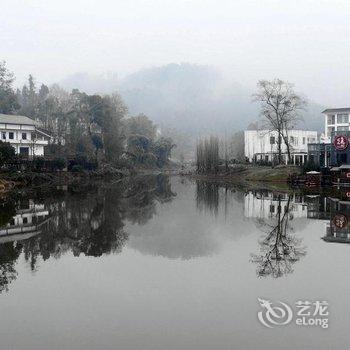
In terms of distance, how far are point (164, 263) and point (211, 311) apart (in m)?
4.63

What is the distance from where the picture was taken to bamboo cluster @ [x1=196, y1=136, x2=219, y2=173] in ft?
240

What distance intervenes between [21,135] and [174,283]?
5536cm

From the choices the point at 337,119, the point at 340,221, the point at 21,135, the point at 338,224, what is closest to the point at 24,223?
the point at 338,224

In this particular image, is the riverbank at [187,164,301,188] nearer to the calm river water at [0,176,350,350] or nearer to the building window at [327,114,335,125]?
the building window at [327,114,335,125]

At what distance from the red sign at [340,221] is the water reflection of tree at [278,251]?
2378 mm

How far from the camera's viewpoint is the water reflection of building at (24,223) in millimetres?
18625

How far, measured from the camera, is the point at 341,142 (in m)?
53.5

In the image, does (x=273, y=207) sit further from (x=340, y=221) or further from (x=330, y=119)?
(x=330, y=119)

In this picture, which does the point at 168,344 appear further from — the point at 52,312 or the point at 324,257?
the point at 324,257

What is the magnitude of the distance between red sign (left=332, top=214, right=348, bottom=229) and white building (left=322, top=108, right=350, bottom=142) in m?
41.9

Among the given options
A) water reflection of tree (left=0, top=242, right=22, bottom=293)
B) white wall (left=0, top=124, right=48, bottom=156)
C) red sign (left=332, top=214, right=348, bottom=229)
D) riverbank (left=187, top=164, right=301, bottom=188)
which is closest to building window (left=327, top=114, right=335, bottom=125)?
riverbank (left=187, top=164, right=301, bottom=188)

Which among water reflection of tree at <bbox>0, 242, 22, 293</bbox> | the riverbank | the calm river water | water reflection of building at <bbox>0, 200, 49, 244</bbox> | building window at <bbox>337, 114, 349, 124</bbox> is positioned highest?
building window at <bbox>337, 114, 349, 124</bbox>

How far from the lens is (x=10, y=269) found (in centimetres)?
1319

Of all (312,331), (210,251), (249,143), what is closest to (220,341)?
(312,331)
